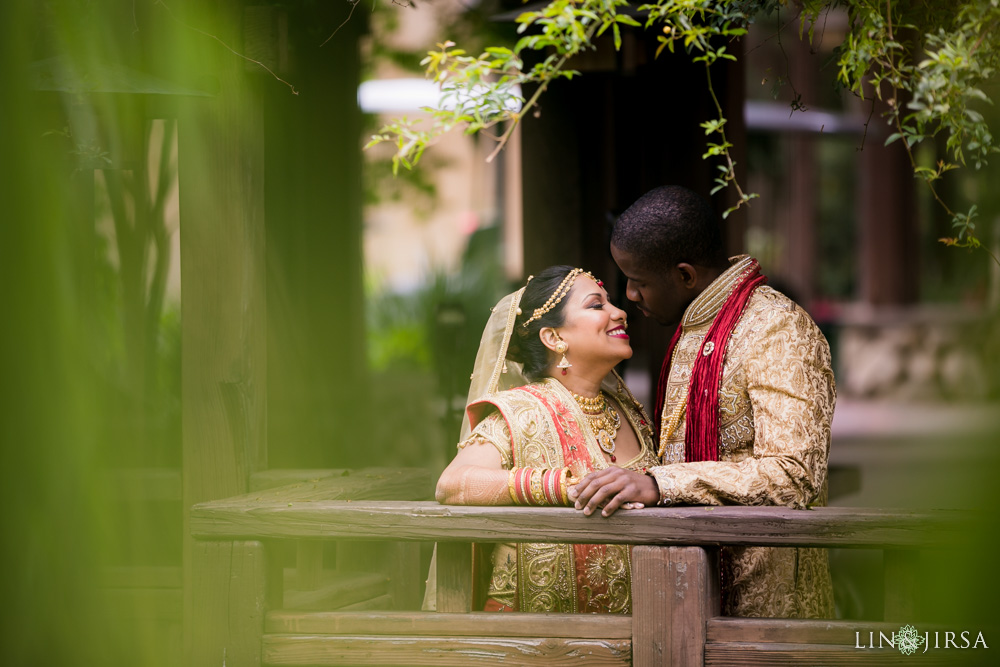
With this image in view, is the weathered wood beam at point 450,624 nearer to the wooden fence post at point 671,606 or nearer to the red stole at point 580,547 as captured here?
the wooden fence post at point 671,606

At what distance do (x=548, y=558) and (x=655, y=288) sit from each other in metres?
0.79

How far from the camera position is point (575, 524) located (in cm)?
215

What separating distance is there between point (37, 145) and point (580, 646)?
183 cm

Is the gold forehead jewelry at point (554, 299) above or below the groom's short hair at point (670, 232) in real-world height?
below

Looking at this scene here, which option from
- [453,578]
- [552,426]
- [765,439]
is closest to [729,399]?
[765,439]

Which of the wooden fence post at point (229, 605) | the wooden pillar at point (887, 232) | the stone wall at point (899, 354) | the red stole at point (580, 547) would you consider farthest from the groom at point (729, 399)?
the wooden pillar at point (887, 232)

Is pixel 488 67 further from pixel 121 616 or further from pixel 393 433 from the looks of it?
pixel 393 433

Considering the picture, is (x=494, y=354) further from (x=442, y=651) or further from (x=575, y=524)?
(x=442, y=651)

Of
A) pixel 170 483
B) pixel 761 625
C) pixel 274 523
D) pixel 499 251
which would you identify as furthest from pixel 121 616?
pixel 499 251

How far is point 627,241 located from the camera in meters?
2.61

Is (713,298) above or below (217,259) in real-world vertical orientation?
below

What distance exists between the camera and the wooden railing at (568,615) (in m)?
2.07

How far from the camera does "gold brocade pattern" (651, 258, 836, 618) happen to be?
220 centimetres

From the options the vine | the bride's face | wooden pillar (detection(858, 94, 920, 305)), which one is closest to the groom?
the bride's face
